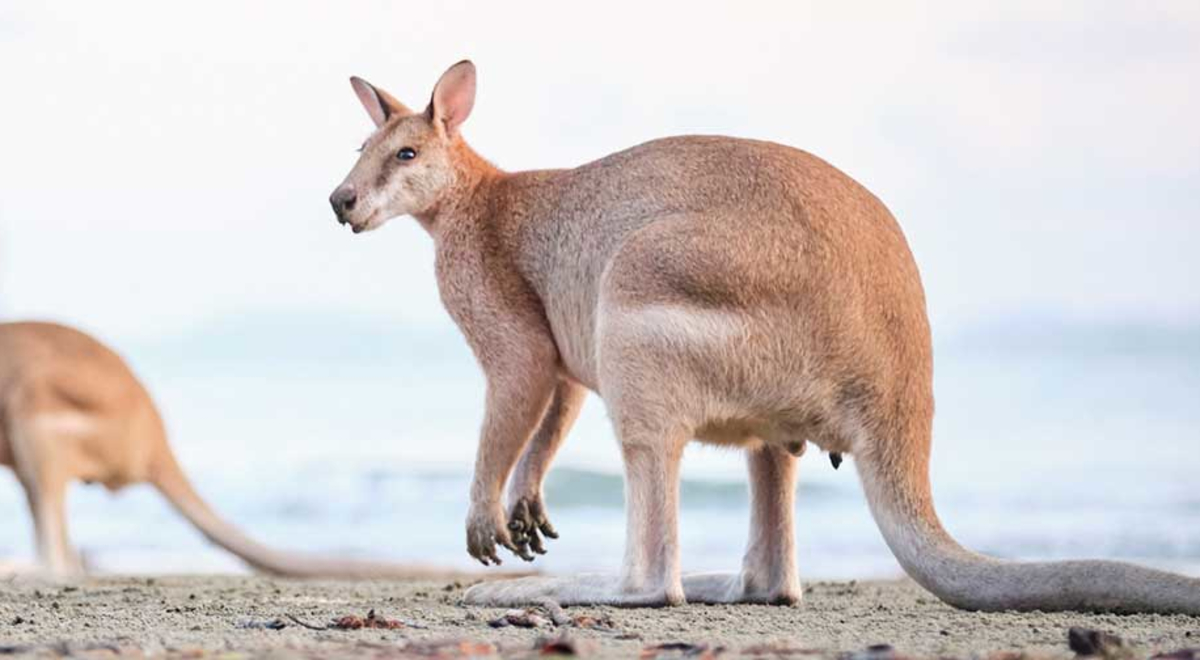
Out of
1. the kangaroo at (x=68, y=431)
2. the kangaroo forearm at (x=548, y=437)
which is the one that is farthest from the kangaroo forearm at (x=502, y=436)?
A: the kangaroo at (x=68, y=431)

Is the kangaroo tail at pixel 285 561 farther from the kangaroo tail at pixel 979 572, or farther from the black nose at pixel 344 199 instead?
the kangaroo tail at pixel 979 572

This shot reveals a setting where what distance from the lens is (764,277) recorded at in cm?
560

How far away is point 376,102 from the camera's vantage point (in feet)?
22.2

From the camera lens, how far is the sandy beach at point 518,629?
445 cm

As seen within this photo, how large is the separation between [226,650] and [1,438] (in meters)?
6.18

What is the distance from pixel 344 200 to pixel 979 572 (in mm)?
2389

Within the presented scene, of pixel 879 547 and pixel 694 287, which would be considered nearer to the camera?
pixel 694 287

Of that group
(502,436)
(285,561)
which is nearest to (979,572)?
(502,436)

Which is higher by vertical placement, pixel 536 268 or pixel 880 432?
pixel 536 268

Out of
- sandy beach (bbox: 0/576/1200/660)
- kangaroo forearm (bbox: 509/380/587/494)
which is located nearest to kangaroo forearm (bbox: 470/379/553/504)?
kangaroo forearm (bbox: 509/380/587/494)

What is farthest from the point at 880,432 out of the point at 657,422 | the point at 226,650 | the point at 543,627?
the point at 226,650

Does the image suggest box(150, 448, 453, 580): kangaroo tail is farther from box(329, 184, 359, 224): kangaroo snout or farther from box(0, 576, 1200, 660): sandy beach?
box(329, 184, 359, 224): kangaroo snout

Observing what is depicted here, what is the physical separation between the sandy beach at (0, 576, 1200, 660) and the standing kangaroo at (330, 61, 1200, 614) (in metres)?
0.14

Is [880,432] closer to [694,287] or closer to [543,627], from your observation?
[694,287]
